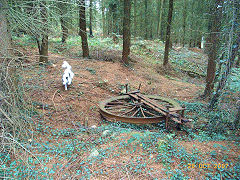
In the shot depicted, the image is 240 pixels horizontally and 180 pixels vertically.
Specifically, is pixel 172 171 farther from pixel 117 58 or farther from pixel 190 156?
→ pixel 117 58

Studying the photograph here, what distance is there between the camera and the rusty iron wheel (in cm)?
611

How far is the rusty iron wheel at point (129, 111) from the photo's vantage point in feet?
20.0

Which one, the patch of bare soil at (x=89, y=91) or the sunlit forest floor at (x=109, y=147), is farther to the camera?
the patch of bare soil at (x=89, y=91)

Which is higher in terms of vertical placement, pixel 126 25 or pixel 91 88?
pixel 126 25

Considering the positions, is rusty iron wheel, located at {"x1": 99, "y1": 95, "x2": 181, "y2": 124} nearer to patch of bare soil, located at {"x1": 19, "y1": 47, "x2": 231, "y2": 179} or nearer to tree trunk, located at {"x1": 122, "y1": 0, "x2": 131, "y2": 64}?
patch of bare soil, located at {"x1": 19, "y1": 47, "x2": 231, "y2": 179}

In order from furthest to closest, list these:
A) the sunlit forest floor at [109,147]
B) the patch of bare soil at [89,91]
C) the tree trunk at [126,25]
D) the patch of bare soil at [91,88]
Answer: the tree trunk at [126,25] → the patch of bare soil at [91,88] → the patch of bare soil at [89,91] → the sunlit forest floor at [109,147]

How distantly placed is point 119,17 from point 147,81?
778cm

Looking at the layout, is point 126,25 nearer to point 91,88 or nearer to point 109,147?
point 91,88

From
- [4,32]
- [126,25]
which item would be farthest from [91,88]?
[126,25]

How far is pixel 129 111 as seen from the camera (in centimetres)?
684

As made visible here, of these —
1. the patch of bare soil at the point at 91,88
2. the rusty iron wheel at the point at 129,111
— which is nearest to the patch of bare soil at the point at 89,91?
the patch of bare soil at the point at 91,88
